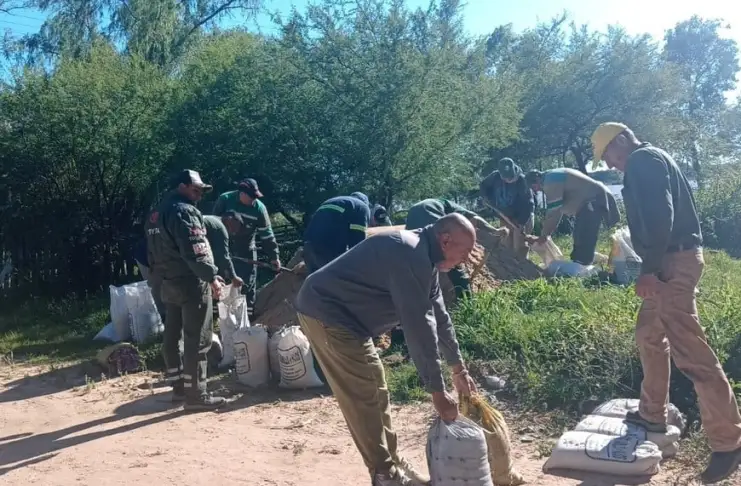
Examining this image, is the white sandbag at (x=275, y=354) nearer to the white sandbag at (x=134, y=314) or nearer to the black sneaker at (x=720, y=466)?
the white sandbag at (x=134, y=314)

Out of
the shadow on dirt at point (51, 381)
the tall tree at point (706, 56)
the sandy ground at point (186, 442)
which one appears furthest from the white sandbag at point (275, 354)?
the tall tree at point (706, 56)

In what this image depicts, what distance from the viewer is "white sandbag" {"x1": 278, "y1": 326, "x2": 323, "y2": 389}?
19.6ft

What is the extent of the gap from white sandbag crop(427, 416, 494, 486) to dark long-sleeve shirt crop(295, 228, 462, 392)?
0.22m

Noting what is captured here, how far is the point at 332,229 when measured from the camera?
5.72 metres

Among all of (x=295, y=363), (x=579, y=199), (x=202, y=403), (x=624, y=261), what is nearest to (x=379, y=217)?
(x=579, y=199)

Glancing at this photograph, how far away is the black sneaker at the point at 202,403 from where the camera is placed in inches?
219

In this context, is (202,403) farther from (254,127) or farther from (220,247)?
(254,127)

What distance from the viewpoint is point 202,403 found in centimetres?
559

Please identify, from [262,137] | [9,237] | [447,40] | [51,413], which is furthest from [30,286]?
[447,40]

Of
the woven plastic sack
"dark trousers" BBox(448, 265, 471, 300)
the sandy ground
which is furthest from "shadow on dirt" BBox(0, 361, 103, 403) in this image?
the woven plastic sack

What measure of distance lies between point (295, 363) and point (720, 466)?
10.9 feet

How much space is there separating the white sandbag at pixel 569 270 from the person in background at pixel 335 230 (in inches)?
144

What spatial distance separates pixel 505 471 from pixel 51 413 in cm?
384

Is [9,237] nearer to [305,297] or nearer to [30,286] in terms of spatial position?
[30,286]
